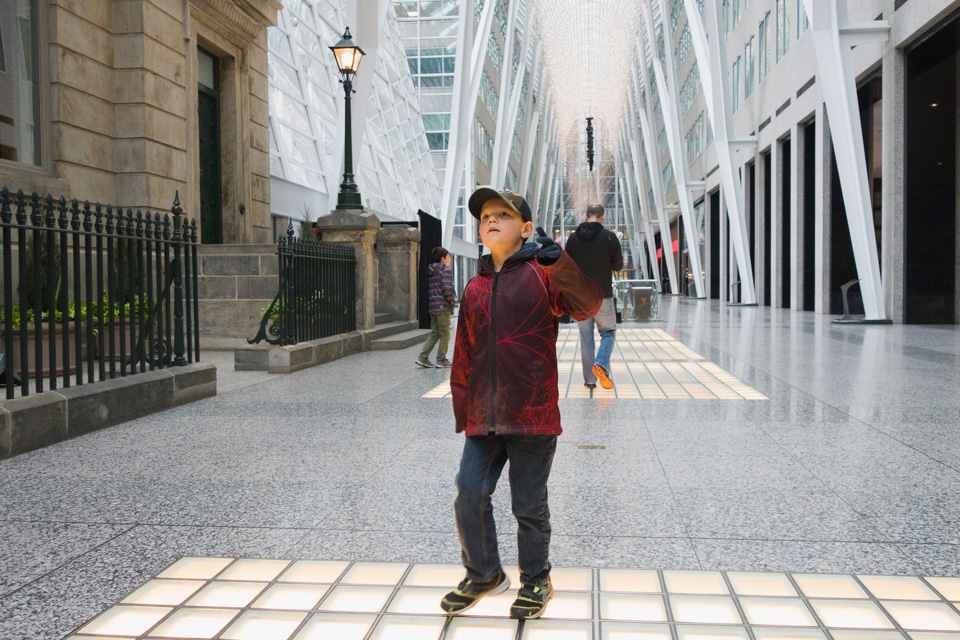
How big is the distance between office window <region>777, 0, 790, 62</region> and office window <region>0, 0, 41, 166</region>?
23.8 m

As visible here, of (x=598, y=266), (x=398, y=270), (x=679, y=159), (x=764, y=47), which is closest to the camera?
(x=598, y=266)

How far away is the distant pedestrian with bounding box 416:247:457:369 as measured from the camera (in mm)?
10791

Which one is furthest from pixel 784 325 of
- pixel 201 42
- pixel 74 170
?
pixel 74 170

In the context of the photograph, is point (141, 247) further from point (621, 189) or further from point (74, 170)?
point (621, 189)

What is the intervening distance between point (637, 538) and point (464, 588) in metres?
1.05

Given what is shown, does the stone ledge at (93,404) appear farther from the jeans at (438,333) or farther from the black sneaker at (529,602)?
the black sneaker at (529,602)

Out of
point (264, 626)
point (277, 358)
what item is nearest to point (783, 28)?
point (277, 358)

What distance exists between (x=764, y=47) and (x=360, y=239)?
2375 centimetres

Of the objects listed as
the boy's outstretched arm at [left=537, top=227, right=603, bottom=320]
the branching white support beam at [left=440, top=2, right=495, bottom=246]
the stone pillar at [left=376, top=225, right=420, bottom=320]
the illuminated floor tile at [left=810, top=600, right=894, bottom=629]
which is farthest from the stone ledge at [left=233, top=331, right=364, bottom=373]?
the branching white support beam at [left=440, top=2, right=495, bottom=246]

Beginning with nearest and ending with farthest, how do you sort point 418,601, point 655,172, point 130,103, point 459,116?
point 418,601 → point 130,103 → point 459,116 → point 655,172

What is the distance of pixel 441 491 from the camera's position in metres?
4.38

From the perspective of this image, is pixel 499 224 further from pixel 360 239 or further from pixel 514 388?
pixel 360 239

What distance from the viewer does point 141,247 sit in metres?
7.23

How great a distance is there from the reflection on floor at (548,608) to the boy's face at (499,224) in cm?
130
